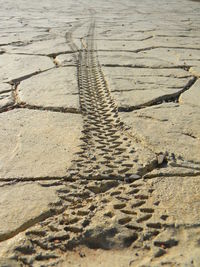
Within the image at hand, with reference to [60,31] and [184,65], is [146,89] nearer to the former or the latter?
[184,65]

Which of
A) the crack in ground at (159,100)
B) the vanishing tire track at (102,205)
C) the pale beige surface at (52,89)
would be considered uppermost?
the pale beige surface at (52,89)

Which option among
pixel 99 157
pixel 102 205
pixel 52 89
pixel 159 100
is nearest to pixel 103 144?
pixel 99 157

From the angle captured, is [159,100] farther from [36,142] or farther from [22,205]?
[22,205]

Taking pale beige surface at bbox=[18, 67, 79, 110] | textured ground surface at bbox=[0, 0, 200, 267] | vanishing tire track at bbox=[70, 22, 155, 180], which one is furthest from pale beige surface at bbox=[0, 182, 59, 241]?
pale beige surface at bbox=[18, 67, 79, 110]

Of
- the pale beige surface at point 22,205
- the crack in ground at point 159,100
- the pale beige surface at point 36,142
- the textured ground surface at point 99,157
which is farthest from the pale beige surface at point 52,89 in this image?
the pale beige surface at point 22,205

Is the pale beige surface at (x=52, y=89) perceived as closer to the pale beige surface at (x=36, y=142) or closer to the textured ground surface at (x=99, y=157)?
the textured ground surface at (x=99, y=157)

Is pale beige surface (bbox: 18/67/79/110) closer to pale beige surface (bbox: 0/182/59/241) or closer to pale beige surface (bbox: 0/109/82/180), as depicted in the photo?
pale beige surface (bbox: 0/109/82/180)

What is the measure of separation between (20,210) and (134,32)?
374cm

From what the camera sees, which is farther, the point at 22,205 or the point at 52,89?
the point at 52,89

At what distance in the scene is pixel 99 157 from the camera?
1.52 meters

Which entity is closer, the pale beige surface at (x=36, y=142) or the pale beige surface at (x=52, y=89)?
the pale beige surface at (x=36, y=142)

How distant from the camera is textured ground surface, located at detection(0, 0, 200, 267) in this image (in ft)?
3.47

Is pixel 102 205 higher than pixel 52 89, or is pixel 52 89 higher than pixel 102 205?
pixel 52 89

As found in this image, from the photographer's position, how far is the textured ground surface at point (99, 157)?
41.6 inches
